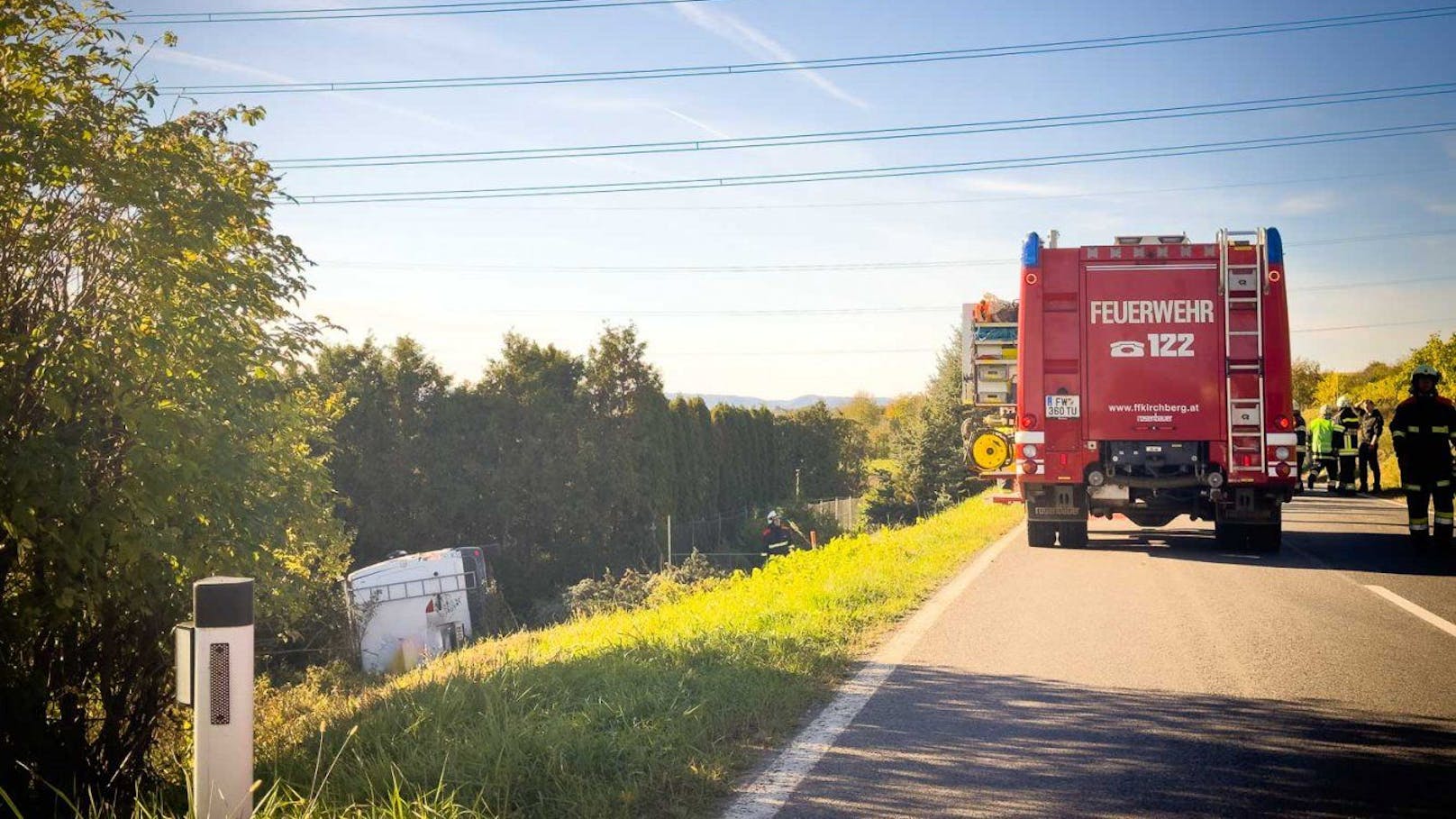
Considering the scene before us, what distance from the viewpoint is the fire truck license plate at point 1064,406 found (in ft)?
41.9

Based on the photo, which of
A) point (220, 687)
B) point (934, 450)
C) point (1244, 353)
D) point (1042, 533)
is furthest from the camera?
point (934, 450)

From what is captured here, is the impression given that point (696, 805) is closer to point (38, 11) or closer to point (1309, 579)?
point (38, 11)

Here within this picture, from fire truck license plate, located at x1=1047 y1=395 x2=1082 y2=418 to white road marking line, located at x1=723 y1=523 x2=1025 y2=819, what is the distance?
4706 millimetres

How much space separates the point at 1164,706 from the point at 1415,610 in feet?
13.6

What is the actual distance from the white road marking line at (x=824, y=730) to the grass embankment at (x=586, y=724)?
0.14m

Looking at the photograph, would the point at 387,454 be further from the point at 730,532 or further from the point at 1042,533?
the point at 1042,533

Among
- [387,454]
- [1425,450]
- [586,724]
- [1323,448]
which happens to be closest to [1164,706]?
[586,724]

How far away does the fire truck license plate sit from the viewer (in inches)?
502

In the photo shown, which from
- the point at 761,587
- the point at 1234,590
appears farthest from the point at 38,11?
the point at 1234,590

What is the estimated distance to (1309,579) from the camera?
1009 cm

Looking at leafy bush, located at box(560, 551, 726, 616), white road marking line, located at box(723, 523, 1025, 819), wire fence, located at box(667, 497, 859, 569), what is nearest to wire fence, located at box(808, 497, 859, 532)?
wire fence, located at box(667, 497, 859, 569)

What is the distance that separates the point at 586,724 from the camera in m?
4.98

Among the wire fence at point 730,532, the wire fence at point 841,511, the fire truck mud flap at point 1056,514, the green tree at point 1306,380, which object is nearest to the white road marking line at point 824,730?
the fire truck mud flap at point 1056,514

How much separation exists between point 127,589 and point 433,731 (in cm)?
274
